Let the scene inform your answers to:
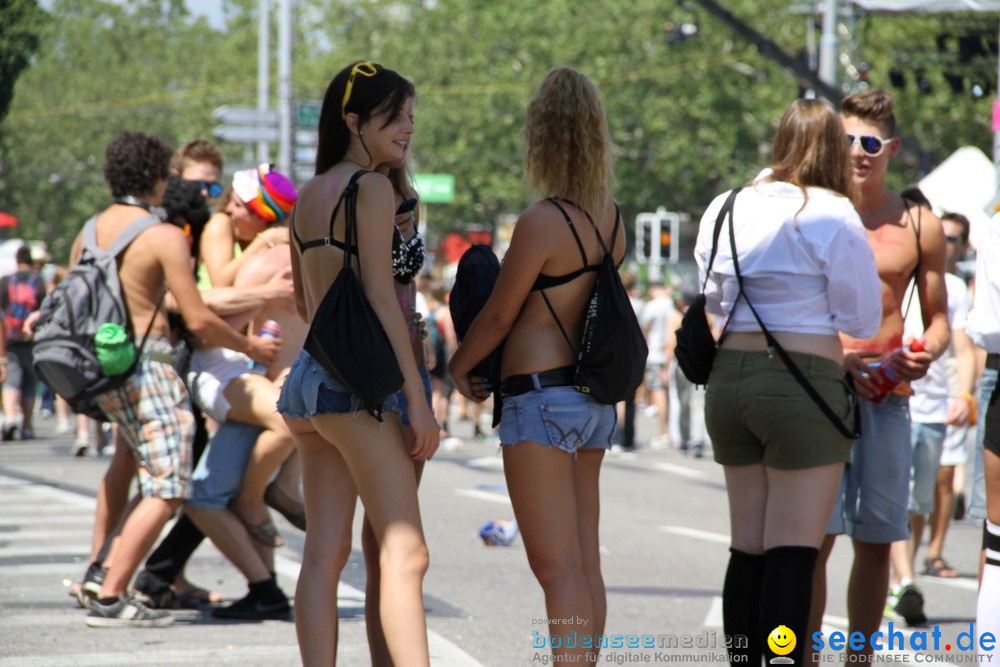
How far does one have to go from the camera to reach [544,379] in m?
4.23

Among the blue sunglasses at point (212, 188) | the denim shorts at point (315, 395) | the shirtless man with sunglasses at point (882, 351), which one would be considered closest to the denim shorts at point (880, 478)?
the shirtless man with sunglasses at point (882, 351)

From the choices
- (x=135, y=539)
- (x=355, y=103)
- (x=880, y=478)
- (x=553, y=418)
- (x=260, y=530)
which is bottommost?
(x=260, y=530)

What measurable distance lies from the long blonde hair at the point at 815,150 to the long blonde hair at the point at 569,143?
2.07 ft

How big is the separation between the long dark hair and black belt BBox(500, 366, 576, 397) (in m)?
0.84

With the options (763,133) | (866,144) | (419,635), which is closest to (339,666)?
(419,635)

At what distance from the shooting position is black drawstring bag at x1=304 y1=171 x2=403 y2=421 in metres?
3.92

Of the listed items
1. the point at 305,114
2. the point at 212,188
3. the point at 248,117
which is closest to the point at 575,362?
the point at 212,188

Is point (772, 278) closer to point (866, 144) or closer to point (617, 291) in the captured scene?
point (617, 291)

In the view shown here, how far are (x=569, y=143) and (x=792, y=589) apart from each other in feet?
5.02

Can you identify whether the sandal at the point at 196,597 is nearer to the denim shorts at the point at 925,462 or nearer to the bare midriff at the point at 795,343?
the bare midriff at the point at 795,343

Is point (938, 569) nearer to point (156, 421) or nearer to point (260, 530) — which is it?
point (260, 530)

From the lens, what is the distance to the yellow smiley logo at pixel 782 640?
14.1ft

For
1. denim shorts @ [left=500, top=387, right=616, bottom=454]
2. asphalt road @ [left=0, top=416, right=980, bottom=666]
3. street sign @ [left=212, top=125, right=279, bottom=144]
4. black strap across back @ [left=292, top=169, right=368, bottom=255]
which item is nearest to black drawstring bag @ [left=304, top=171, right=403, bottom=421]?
black strap across back @ [left=292, top=169, right=368, bottom=255]

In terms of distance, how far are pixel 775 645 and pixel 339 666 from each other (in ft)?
5.76
